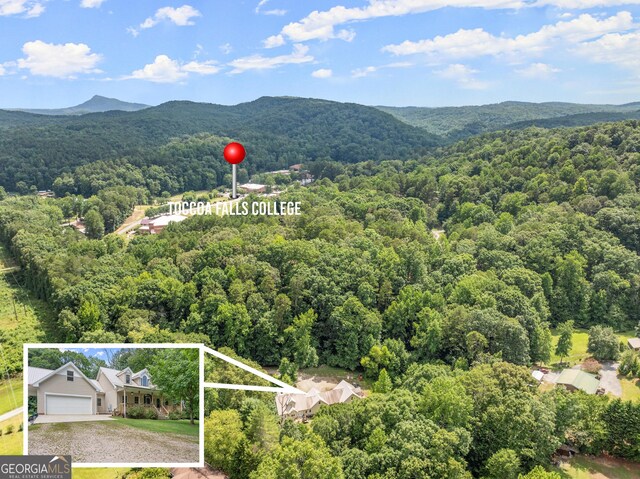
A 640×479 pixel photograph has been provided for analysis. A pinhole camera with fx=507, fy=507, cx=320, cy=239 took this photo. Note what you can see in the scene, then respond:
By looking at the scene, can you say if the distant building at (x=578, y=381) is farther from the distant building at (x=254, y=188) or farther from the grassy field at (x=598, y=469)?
the distant building at (x=254, y=188)

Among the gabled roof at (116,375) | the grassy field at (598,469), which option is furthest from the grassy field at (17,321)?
the grassy field at (598,469)

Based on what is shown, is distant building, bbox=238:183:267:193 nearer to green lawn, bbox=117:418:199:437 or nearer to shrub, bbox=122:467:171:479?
shrub, bbox=122:467:171:479

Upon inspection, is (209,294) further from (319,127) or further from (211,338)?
(319,127)

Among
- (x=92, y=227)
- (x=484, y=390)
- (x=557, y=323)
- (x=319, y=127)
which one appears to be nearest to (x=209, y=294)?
(x=484, y=390)

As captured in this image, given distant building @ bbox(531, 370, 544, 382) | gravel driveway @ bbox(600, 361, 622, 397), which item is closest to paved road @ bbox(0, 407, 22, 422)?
distant building @ bbox(531, 370, 544, 382)

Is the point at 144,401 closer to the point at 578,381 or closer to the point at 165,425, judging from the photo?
the point at 165,425

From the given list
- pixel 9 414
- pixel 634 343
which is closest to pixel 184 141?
pixel 9 414

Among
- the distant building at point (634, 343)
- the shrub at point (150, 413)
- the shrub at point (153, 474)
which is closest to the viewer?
the shrub at point (150, 413)
